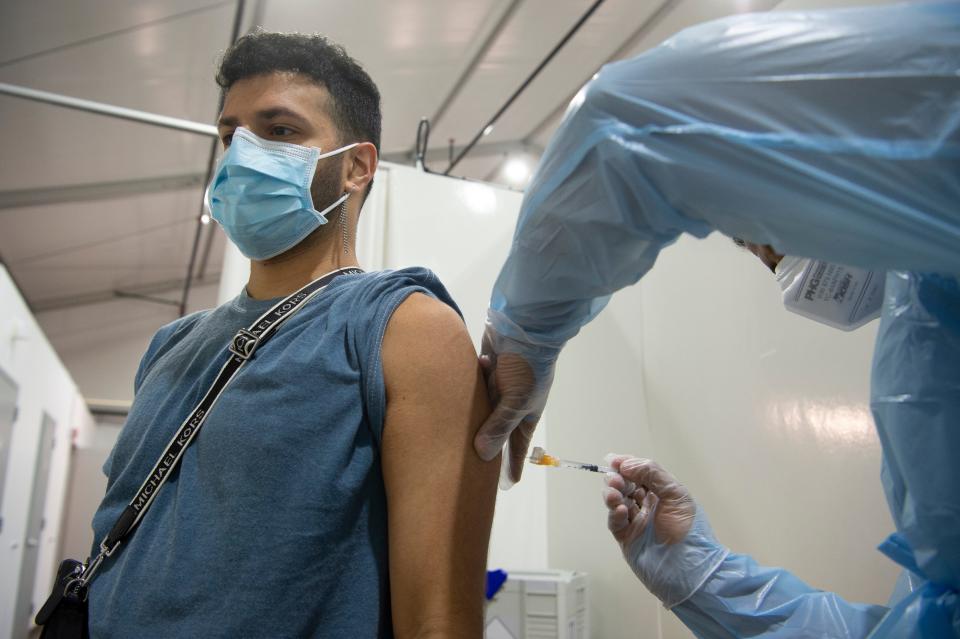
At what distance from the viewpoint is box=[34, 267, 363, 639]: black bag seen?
0.76 m

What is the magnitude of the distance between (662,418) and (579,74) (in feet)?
8.66

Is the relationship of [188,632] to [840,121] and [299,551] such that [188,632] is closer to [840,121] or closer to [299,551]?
[299,551]

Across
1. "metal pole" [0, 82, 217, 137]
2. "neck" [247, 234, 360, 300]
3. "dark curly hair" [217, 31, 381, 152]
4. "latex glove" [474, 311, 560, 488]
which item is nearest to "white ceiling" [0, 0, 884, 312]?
"metal pole" [0, 82, 217, 137]

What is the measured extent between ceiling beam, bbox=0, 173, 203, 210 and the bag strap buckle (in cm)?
468

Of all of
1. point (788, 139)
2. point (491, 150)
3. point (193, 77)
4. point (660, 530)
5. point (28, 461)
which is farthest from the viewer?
point (491, 150)

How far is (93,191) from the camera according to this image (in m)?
4.85

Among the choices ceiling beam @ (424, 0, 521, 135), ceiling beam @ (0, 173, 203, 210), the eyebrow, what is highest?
ceiling beam @ (424, 0, 521, 135)

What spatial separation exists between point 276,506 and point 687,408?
1.59 m

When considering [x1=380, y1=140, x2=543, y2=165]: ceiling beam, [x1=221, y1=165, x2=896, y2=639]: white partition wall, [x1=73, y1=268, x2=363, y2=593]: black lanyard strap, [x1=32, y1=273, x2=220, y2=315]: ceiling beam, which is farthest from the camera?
[x1=32, y1=273, x2=220, y2=315]: ceiling beam

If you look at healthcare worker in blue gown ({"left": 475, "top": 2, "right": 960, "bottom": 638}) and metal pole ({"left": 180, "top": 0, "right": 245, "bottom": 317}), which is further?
metal pole ({"left": 180, "top": 0, "right": 245, "bottom": 317})

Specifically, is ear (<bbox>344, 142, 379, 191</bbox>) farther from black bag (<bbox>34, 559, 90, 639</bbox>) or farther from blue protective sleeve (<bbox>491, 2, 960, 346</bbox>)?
black bag (<bbox>34, 559, 90, 639</bbox>)

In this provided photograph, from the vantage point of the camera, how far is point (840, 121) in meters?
0.52

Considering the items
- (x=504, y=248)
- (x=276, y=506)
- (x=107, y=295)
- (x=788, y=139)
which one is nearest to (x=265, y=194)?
(x=276, y=506)

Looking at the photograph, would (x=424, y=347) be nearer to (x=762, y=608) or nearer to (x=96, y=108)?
(x=762, y=608)
